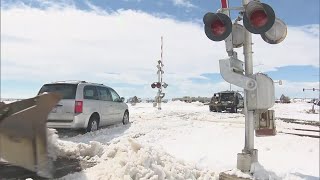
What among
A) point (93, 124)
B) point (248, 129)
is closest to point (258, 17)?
point (248, 129)

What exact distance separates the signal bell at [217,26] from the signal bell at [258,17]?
12.8 inches

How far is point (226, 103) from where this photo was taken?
1164 inches

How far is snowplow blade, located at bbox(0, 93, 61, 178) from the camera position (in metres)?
4.82

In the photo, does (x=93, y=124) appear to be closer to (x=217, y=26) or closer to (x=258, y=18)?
(x=217, y=26)

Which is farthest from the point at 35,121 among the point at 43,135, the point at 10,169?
the point at 10,169

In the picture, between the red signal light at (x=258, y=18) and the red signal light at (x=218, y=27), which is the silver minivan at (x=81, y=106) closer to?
the red signal light at (x=218, y=27)

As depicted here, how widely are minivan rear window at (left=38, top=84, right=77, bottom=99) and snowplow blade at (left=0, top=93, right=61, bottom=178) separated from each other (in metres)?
7.76

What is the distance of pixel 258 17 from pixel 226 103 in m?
23.8

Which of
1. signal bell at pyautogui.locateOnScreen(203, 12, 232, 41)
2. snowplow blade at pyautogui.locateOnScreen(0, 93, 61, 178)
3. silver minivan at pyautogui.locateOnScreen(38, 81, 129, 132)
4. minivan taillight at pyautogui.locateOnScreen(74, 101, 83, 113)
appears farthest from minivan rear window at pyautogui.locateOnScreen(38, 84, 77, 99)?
snowplow blade at pyautogui.locateOnScreen(0, 93, 61, 178)

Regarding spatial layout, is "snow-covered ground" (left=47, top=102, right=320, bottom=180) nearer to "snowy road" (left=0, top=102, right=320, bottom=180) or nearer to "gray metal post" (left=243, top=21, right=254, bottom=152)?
"snowy road" (left=0, top=102, right=320, bottom=180)

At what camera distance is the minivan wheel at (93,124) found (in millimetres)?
13315

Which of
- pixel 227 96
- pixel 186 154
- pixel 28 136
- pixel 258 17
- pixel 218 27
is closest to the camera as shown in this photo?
pixel 28 136

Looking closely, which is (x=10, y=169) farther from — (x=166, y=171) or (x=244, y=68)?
(x=244, y=68)

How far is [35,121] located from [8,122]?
1.03 feet
